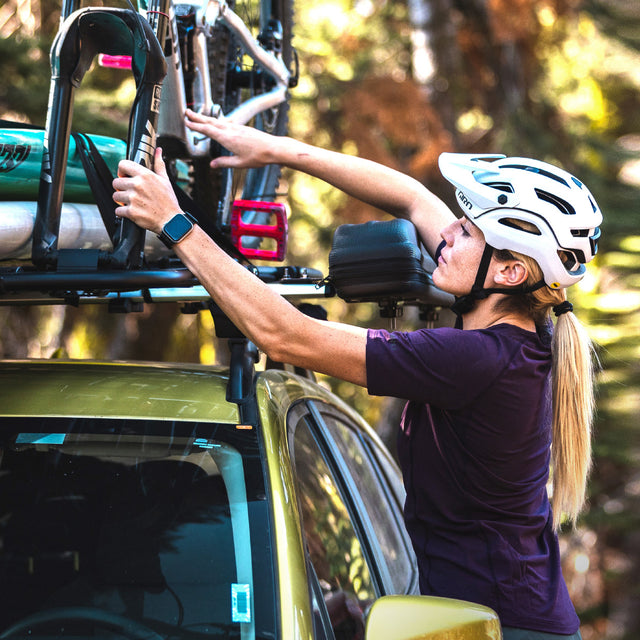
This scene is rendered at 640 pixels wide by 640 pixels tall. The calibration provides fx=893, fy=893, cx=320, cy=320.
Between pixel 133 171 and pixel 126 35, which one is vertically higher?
pixel 126 35

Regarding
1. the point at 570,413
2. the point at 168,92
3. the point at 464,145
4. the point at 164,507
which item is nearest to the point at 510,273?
the point at 570,413

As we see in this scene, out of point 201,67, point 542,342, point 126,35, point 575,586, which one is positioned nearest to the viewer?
point 126,35

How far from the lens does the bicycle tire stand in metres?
3.78

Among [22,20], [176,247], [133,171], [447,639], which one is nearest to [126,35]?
[133,171]

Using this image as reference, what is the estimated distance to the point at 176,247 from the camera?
7.31 ft

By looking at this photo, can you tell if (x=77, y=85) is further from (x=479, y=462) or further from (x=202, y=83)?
(x=479, y=462)

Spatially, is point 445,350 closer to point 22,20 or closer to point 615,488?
point 22,20

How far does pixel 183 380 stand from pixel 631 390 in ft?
25.7

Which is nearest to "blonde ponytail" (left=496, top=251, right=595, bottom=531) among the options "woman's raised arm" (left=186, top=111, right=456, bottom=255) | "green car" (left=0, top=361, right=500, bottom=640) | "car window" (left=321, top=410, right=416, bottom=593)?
"woman's raised arm" (left=186, top=111, right=456, bottom=255)

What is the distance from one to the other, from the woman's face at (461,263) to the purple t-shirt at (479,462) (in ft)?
0.61

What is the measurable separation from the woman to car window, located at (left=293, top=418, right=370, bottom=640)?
0.88 ft

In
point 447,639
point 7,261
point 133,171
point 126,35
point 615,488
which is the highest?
point 126,35

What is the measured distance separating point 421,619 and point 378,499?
179 cm

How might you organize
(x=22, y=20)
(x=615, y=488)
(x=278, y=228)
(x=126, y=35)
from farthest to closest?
(x=615, y=488), (x=22, y=20), (x=278, y=228), (x=126, y=35)
